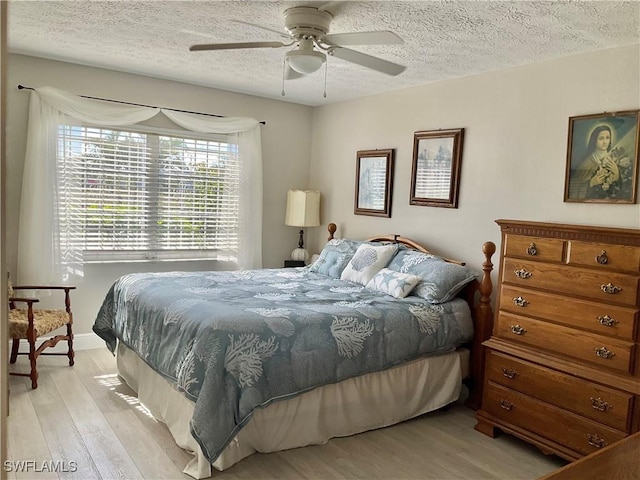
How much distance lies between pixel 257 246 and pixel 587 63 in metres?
3.38

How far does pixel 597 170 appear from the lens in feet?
10.5

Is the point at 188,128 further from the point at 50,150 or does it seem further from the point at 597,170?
the point at 597,170

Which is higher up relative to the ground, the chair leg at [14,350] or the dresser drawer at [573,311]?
the dresser drawer at [573,311]

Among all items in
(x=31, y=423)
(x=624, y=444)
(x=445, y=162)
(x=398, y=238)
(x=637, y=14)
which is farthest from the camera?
(x=398, y=238)

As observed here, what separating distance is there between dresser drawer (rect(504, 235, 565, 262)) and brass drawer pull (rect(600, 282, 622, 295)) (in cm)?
28

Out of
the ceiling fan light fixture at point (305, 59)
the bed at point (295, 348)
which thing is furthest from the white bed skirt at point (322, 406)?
the ceiling fan light fixture at point (305, 59)

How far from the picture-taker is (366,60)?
118 inches

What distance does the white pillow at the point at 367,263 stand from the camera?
13.4 feet

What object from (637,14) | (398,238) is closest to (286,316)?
(398,238)

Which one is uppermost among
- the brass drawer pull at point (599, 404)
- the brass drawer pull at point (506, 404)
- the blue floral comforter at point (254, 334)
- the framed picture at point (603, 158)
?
the framed picture at point (603, 158)

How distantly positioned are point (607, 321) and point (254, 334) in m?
1.84

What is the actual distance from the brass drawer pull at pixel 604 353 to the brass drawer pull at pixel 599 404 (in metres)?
0.22

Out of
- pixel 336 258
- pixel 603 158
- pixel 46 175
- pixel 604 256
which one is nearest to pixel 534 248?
pixel 604 256

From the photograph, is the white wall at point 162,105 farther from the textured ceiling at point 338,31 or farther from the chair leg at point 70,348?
the chair leg at point 70,348
